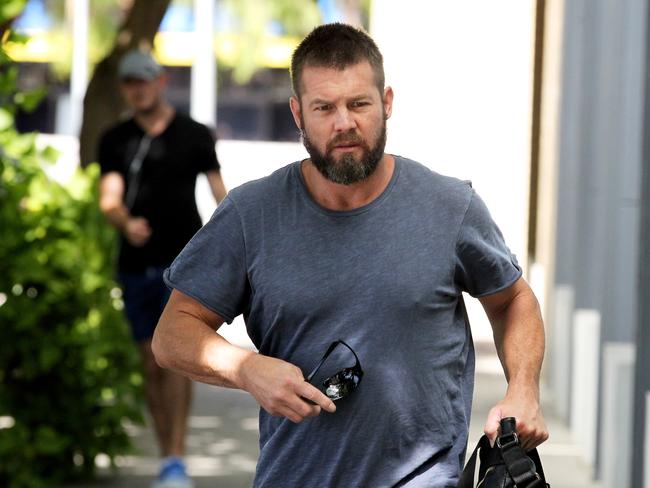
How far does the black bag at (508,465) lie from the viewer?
11.0 feet

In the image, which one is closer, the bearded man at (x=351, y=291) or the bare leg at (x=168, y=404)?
the bearded man at (x=351, y=291)

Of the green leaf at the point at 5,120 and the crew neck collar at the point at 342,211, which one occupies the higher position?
the crew neck collar at the point at 342,211

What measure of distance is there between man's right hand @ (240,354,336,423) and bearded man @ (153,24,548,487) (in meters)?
0.09

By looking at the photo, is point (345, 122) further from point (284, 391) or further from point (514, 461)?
point (514, 461)

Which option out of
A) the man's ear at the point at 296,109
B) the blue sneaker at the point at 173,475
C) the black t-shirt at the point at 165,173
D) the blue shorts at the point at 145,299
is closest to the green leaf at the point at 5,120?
the black t-shirt at the point at 165,173

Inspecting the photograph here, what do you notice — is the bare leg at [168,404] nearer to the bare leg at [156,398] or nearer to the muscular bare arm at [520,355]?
the bare leg at [156,398]

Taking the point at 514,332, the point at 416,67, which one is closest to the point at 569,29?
the point at 416,67

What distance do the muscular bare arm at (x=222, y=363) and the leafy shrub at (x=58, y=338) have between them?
12.1ft

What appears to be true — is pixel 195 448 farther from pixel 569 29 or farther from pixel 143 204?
pixel 569 29

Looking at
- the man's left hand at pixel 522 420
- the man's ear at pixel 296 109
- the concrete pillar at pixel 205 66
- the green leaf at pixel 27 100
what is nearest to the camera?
the man's left hand at pixel 522 420

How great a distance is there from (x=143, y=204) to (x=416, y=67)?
672 centimetres

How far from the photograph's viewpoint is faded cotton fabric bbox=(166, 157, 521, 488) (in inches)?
139

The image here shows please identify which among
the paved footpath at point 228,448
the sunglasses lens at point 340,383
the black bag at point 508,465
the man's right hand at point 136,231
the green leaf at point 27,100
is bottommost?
the paved footpath at point 228,448

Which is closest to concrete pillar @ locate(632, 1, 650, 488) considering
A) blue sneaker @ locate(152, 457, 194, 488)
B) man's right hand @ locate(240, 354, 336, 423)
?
blue sneaker @ locate(152, 457, 194, 488)
